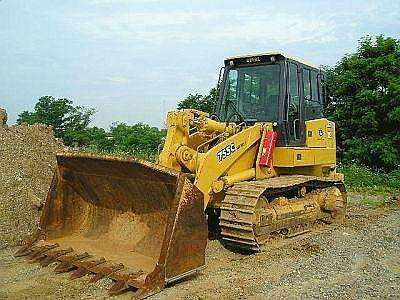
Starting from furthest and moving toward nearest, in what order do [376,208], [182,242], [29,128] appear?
[376,208]
[29,128]
[182,242]

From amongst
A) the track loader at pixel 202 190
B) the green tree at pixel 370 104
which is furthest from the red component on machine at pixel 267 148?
the green tree at pixel 370 104

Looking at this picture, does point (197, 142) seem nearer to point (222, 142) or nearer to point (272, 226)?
point (222, 142)

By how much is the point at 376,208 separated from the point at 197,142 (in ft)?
21.1

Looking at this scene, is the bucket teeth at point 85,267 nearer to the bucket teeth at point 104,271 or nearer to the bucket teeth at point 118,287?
the bucket teeth at point 104,271

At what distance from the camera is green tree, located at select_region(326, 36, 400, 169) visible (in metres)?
18.5

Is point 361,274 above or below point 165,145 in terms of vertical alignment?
below

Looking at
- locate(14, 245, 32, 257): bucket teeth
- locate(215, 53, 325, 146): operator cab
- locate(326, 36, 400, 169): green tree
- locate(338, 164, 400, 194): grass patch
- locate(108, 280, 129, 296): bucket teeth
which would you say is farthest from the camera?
locate(326, 36, 400, 169): green tree

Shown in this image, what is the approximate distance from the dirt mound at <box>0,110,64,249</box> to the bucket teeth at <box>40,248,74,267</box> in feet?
4.07

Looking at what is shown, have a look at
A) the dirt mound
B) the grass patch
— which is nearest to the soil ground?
the dirt mound

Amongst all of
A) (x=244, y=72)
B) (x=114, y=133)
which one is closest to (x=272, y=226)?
→ (x=244, y=72)

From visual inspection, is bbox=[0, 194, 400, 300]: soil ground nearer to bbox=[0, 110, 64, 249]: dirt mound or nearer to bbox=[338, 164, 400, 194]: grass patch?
bbox=[0, 110, 64, 249]: dirt mound

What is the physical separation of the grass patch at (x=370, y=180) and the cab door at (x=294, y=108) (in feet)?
26.0

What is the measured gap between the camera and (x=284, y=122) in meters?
7.88

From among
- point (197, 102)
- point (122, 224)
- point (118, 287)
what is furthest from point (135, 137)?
point (118, 287)
